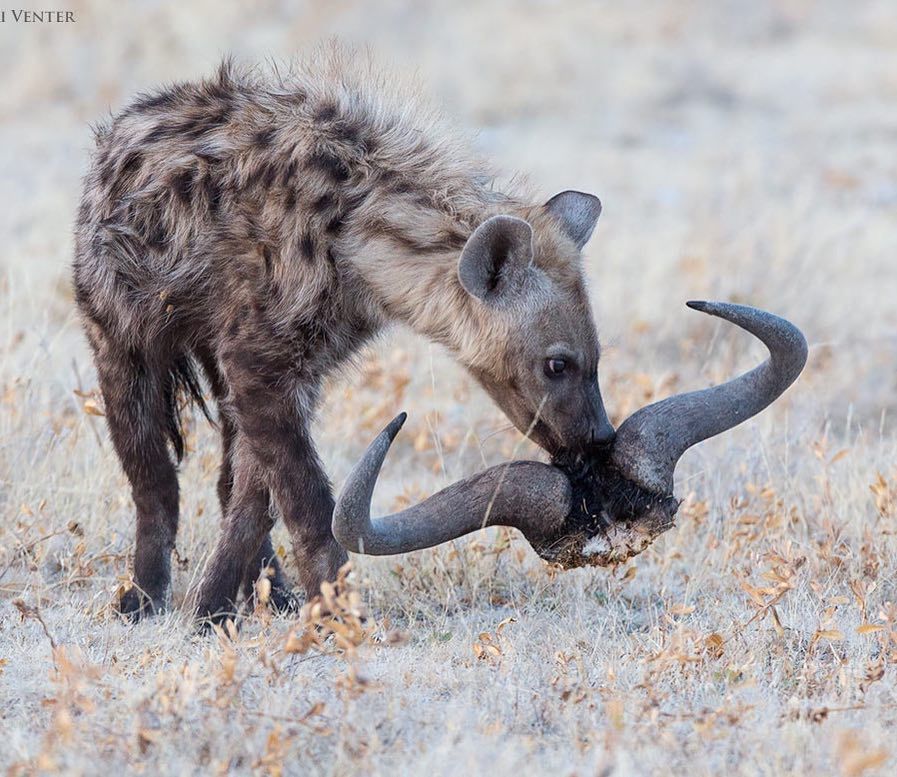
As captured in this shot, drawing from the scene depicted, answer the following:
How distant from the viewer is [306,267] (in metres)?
4.71

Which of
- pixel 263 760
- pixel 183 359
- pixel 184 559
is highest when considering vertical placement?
pixel 183 359

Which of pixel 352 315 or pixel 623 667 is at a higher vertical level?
pixel 352 315

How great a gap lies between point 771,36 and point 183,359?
18.6 metres

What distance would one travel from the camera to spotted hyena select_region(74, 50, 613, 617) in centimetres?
462

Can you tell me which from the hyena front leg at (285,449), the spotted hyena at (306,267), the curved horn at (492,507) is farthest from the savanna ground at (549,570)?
the spotted hyena at (306,267)

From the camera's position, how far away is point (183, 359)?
5355mm

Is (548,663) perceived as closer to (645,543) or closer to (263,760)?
(645,543)

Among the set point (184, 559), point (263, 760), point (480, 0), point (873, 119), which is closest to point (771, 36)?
point (480, 0)

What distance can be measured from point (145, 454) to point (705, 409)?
6.92ft

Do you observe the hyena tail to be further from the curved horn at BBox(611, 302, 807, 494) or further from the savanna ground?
the curved horn at BBox(611, 302, 807, 494)

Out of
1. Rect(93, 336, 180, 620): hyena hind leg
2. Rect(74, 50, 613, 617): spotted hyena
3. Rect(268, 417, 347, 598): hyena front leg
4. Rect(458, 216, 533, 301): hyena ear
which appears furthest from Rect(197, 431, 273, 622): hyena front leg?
Rect(458, 216, 533, 301): hyena ear

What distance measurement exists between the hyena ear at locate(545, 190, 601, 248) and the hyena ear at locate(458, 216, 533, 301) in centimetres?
42

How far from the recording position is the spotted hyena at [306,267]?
4.62 metres

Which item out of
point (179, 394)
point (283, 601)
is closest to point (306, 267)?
point (179, 394)
